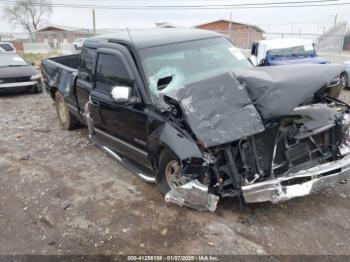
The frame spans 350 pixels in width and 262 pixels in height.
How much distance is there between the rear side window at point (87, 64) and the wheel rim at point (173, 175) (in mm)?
2273

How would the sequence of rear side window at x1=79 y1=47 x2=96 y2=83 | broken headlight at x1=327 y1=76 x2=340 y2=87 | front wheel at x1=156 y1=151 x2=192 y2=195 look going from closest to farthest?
broken headlight at x1=327 y1=76 x2=340 y2=87
front wheel at x1=156 y1=151 x2=192 y2=195
rear side window at x1=79 y1=47 x2=96 y2=83

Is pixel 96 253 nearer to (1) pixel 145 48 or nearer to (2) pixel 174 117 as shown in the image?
(2) pixel 174 117

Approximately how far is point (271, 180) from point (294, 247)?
674mm

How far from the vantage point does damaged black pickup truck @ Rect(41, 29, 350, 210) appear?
3.36 metres

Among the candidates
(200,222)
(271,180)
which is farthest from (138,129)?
(271,180)

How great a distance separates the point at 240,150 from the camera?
3402mm

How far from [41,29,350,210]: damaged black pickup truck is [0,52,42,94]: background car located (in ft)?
25.4

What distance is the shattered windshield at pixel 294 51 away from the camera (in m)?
12.2

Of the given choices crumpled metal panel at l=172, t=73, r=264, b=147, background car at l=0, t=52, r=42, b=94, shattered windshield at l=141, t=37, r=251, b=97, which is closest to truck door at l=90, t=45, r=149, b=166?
shattered windshield at l=141, t=37, r=251, b=97

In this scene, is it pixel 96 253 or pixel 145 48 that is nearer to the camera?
pixel 96 253

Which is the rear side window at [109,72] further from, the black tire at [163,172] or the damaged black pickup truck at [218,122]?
the black tire at [163,172]

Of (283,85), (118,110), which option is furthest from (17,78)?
(283,85)

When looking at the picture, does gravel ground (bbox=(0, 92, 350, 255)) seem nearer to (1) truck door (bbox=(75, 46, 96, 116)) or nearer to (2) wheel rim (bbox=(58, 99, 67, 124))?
(1) truck door (bbox=(75, 46, 96, 116))

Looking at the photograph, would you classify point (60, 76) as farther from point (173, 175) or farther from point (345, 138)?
point (345, 138)
